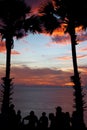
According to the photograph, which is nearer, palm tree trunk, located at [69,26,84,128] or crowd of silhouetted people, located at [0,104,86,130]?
crowd of silhouetted people, located at [0,104,86,130]

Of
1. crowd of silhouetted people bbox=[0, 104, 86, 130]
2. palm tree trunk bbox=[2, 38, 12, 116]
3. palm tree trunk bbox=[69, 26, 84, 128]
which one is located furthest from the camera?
palm tree trunk bbox=[2, 38, 12, 116]

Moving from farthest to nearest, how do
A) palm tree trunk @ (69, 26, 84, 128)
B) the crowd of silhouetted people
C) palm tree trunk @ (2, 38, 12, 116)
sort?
palm tree trunk @ (2, 38, 12, 116)
palm tree trunk @ (69, 26, 84, 128)
the crowd of silhouetted people

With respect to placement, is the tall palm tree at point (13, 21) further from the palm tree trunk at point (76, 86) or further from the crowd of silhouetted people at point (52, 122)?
the crowd of silhouetted people at point (52, 122)

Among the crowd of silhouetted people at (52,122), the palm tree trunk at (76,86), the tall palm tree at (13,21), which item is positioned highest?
the tall palm tree at (13,21)

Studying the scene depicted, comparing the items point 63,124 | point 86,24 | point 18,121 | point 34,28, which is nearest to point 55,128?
point 63,124

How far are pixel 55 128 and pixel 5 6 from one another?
38.6ft

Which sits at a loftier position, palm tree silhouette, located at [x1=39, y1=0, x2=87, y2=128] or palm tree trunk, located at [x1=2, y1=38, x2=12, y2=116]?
palm tree silhouette, located at [x1=39, y1=0, x2=87, y2=128]

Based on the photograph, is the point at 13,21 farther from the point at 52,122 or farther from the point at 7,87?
the point at 52,122

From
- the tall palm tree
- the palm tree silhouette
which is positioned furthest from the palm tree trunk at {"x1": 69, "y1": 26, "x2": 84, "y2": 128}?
the tall palm tree

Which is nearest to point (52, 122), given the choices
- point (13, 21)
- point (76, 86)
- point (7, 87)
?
point (76, 86)

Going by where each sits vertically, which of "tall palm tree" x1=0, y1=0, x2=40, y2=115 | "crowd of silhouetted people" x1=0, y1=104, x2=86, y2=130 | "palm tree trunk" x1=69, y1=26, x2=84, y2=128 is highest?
"tall palm tree" x1=0, y1=0, x2=40, y2=115

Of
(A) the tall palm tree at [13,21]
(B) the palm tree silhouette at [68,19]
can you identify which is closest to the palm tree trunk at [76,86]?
(B) the palm tree silhouette at [68,19]

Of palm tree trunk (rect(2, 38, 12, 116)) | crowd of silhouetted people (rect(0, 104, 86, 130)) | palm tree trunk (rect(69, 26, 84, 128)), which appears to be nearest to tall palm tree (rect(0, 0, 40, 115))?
palm tree trunk (rect(2, 38, 12, 116))

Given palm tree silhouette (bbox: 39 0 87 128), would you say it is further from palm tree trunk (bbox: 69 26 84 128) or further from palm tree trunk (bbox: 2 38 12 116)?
palm tree trunk (bbox: 2 38 12 116)
